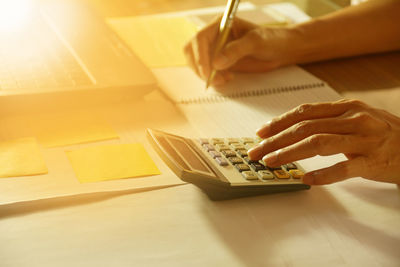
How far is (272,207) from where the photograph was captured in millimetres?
614

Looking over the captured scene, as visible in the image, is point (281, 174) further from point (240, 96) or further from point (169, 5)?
point (169, 5)

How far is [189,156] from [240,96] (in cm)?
34

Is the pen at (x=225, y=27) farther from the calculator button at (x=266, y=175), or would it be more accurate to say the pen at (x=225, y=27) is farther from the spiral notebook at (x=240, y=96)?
the calculator button at (x=266, y=175)

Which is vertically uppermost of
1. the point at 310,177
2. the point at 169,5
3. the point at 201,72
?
the point at 169,5

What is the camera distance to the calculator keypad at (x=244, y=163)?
625mm

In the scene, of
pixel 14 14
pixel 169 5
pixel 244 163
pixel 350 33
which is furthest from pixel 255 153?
pixel 169 5

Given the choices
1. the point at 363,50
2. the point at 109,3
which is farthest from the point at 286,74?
the point at 109,3

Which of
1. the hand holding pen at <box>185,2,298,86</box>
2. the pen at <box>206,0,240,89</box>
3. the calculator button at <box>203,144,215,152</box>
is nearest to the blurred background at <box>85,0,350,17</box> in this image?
the hand holding pen at <box>185,2,298,86</box>

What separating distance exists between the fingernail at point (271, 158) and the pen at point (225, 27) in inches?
13.6

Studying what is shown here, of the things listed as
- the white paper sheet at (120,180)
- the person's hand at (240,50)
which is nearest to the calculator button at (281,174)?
the white paper sheet at (120,180)

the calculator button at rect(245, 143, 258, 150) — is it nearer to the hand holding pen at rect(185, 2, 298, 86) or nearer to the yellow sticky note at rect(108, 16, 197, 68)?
the hand holding pen at rect(185, 2, 298, 86)

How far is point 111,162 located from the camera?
0.68 meters

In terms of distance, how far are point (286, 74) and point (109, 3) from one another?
79 cm

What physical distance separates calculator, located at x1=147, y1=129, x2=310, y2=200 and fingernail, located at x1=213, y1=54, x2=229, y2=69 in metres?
0.32
